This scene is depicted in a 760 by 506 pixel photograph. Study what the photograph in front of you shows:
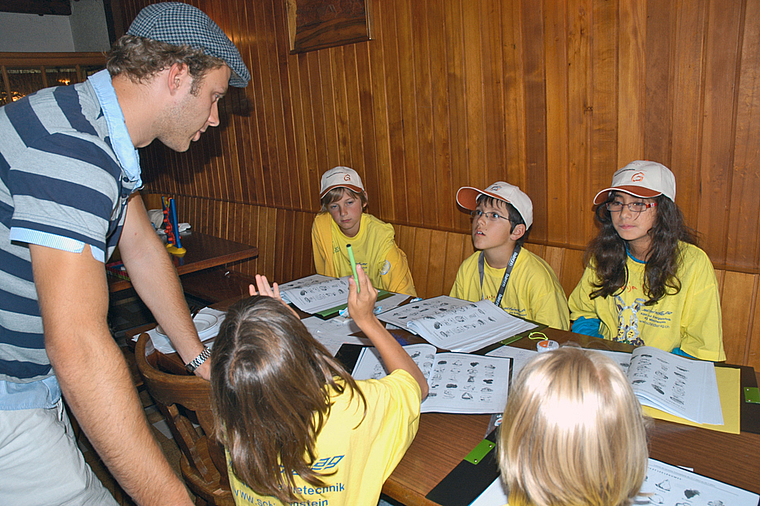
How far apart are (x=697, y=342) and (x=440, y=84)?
6.60 ft

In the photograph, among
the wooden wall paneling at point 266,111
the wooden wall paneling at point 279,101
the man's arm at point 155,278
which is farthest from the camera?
the wooden wall paneling at point 266,111

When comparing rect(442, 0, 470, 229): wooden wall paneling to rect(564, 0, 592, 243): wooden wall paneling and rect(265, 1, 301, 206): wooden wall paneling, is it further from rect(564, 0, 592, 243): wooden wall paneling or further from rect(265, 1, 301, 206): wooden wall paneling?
rect(265, 1, 301, 206): wooden wall paneling

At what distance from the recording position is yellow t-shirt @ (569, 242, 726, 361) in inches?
81.3

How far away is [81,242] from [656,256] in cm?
208

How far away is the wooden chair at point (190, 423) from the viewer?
4.46ft

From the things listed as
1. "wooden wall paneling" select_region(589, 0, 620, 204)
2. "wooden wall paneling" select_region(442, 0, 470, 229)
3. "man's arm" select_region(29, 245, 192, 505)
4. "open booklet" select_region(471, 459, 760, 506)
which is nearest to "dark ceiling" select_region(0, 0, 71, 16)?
"wooden wall paneling" select_region(442, 0, 470, 229)

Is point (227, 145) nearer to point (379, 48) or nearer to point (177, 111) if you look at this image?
point (379, 48)

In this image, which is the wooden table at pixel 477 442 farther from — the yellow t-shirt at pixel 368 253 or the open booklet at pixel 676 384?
the yellow t-shirt at pixel 368 253

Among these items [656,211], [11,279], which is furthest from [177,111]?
[656,211]

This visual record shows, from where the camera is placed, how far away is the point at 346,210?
3.22 meters

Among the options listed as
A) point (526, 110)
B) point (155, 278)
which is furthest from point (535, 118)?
point (155, 278)

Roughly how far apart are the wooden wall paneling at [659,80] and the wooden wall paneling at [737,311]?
0.61 m

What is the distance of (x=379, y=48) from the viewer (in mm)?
3438

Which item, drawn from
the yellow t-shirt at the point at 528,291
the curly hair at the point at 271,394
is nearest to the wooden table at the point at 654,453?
the curly hair at the point at 271,394
